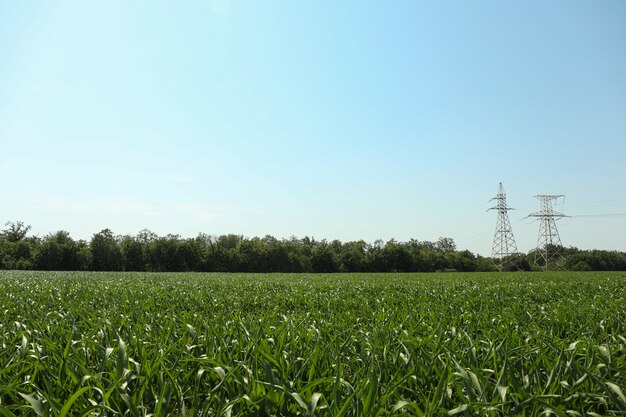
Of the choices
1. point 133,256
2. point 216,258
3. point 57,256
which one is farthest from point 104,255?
point 216,258

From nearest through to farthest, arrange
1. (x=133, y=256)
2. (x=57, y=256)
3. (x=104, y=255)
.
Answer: (x=57, y=256), (x=104, y=255), (x=133, y=256)

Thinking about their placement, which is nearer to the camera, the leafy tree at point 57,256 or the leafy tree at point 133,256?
the leafy tree at point 57,256

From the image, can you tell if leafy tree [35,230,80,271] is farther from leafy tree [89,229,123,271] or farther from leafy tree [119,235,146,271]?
leafy tree [119,235,146,271]

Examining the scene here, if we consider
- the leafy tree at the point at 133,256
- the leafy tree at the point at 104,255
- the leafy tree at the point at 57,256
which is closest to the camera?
the leafy tree at the point at 57,256

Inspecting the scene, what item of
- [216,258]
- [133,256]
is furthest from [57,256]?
[216,258]

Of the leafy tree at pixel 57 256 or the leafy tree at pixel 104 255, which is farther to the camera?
the leafy tree at pixel 104 255

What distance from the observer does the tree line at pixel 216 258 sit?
86625 millimetres

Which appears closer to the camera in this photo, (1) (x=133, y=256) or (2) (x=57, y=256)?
(2) (x=57, y=256)

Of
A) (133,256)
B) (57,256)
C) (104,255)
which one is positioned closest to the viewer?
(57,256)

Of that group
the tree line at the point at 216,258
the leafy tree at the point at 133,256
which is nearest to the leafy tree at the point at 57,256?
the tree line at the point at 216,258

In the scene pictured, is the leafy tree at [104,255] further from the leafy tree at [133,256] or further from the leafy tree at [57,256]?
the leafy tree at [57,256]

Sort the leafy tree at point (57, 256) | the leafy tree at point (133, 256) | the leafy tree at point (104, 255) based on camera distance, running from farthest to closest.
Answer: the leafy tree at point (133, 256) < the leafy tree at point (104, 255) < the leafy tree at point (57, 256)

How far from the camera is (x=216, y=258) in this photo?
311 ft

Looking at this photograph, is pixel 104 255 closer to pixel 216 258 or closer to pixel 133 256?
pixel 133 256
